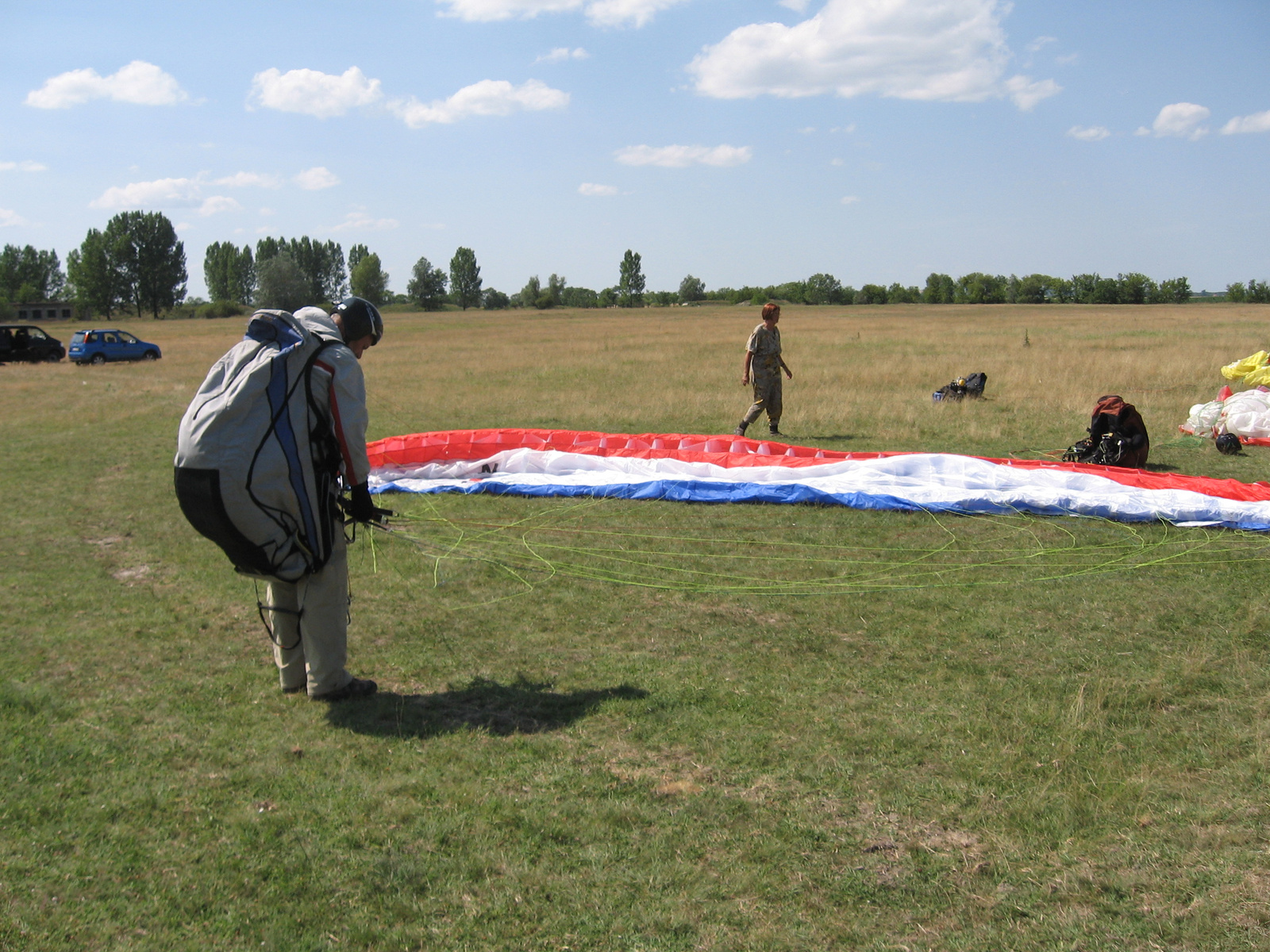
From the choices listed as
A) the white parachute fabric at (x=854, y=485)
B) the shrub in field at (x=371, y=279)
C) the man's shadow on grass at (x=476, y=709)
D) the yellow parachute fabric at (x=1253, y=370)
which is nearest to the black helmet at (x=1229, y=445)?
the white parachute fabric at (x=854, y=485)

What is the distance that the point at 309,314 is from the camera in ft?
14.1

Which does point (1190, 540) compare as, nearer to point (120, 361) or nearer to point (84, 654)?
point (84, 654)

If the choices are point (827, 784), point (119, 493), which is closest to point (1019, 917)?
point (827, 784)

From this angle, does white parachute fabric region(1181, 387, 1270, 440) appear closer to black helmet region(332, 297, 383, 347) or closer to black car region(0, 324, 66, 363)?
black helmet region(332, 297, 383, 347)

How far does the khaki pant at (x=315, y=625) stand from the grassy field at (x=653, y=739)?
17 centimetres

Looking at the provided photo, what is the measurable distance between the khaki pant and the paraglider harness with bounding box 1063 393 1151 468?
311 inches

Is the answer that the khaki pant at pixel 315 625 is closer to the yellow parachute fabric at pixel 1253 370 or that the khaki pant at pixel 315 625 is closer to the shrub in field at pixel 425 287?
the yellow parachute fabric at pixel 1253 370

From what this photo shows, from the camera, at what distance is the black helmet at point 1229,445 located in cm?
1045

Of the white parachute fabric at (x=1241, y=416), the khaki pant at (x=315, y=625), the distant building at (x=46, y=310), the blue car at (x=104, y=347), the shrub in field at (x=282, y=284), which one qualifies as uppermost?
the shrub in field at (x=282, y=284)

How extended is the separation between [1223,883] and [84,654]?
5265 mm

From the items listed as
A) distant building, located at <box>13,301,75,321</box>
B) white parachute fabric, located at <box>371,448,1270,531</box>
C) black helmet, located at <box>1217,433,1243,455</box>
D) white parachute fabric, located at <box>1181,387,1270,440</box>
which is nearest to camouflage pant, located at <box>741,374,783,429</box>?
white parachute fabric, located at <box>371,448,1270,531</box>

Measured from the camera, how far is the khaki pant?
421 cm

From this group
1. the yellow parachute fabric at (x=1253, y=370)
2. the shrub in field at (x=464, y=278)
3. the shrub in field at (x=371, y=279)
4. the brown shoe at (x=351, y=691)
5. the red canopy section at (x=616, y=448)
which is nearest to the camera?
the brown shoe at (x=351, y=691)

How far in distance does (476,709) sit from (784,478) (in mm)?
4976
